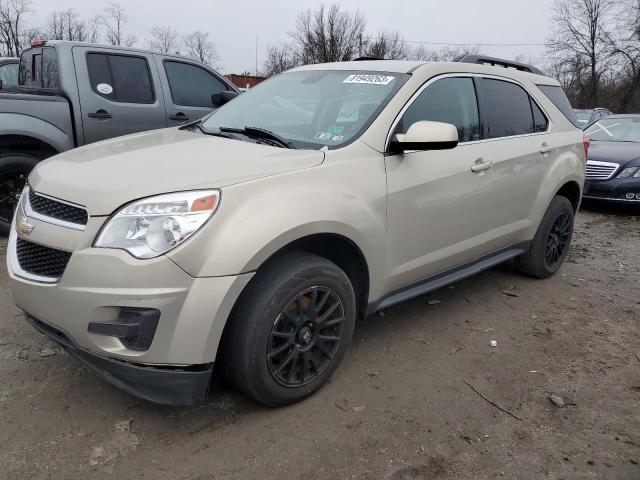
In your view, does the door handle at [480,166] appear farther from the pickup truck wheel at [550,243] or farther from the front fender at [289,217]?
the pickup truck wheel at [550,243]

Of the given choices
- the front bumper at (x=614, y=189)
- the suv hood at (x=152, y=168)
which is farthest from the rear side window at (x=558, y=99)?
the front bumper at (x=614, y=189)

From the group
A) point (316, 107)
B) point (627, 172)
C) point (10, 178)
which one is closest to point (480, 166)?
point (316, 107)

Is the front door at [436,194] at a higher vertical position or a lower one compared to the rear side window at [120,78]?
lower

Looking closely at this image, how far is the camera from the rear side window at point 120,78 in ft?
17.9

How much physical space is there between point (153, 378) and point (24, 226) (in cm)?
99

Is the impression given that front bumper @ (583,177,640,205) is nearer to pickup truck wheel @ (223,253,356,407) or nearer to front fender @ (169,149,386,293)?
front fender @ (169,149,386,293)

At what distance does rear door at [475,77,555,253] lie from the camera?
3.69m

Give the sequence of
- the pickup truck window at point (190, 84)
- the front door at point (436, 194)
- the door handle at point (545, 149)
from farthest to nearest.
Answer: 1. the pickup truck window at point (190, 84)
2. the door handle at point (545, 149)
3. the front door at point (436, 194)

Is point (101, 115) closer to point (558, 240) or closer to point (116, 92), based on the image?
point (116, 92)

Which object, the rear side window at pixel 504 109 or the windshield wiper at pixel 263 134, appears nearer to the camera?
the windshield wiper at pixel 263 134

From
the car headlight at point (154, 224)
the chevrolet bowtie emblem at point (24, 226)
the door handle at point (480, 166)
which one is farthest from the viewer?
the door handle at point (480, 166)

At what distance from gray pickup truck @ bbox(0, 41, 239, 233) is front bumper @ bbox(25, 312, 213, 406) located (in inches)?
128

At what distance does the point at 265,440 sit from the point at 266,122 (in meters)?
1.88

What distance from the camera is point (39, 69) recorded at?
5688 millimetres
